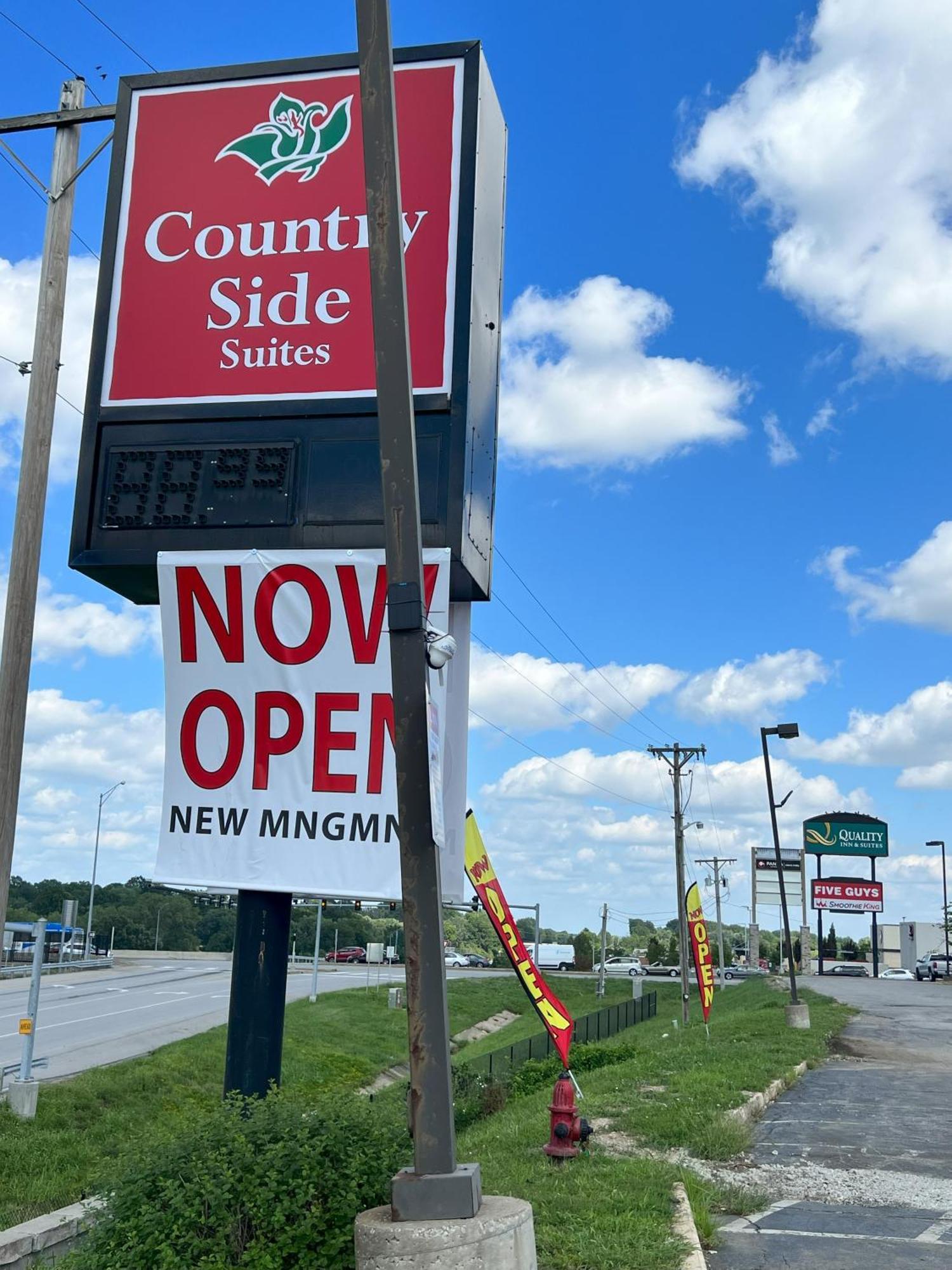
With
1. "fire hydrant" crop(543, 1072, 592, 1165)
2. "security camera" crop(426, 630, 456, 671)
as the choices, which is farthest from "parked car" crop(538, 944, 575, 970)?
"security camera" crop(426, 630, 456, 671)

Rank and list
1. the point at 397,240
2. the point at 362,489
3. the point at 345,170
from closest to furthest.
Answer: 1. the point at 397,240
2. the point at 362,489
3. the point at 345,170

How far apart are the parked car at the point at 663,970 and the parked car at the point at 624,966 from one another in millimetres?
827

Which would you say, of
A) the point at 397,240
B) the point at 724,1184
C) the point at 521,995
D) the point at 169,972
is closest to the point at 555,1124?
the point at 724,1184

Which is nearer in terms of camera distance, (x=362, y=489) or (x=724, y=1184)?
(x=362, y=489)

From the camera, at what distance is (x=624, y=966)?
80.1 meters

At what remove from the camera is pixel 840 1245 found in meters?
8.59

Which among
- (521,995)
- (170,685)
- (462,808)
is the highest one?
(170,685)

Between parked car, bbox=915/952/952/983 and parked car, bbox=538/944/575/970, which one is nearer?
parked car, bbox=915/952/952/983

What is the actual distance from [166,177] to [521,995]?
2173 inches

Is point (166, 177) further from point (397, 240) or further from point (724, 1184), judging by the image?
point (724, 1184)

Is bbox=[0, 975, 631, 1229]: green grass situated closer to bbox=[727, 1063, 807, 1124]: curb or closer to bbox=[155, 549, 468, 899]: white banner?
bbox=[155, 549, 468, 899]: white banner

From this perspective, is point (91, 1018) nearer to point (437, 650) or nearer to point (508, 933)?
point (508, 933)

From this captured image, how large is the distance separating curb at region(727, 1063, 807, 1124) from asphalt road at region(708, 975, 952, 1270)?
0.14 meters

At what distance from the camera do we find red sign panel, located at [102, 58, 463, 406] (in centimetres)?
912
